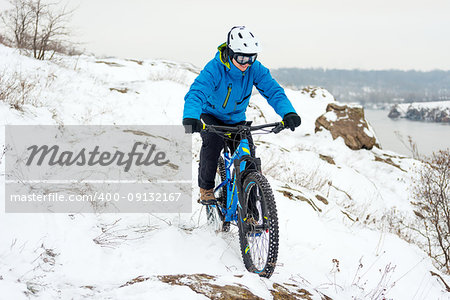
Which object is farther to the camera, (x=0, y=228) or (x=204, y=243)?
(x=204, y=243)

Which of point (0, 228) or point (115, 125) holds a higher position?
point (115, 125)

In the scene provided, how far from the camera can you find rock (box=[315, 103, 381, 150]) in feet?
61.7

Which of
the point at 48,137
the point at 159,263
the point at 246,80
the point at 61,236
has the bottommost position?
the point at 159,263

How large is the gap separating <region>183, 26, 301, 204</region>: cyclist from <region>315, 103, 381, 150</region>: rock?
1598cm

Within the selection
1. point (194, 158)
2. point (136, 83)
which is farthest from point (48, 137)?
point (136, 83)

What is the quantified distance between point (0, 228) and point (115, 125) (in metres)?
4.95

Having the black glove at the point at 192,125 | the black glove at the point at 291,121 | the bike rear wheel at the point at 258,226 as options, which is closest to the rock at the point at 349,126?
the black glove at the point at 291,121

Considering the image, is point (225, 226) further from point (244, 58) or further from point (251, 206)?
point (244, 58)

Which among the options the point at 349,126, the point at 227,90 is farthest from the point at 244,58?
the point at 349,126

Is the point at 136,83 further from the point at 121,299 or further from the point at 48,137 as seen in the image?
the point at 121,299

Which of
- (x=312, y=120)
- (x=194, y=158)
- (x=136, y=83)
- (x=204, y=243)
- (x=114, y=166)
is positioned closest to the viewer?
(x=204, y=243)

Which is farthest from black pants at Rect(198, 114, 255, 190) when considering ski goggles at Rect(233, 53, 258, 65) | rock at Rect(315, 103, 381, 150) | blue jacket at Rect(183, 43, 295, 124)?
rock at Rect(315, 103, 381, 150)

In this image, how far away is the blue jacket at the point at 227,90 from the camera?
3.48 metres

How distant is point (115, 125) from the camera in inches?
298
